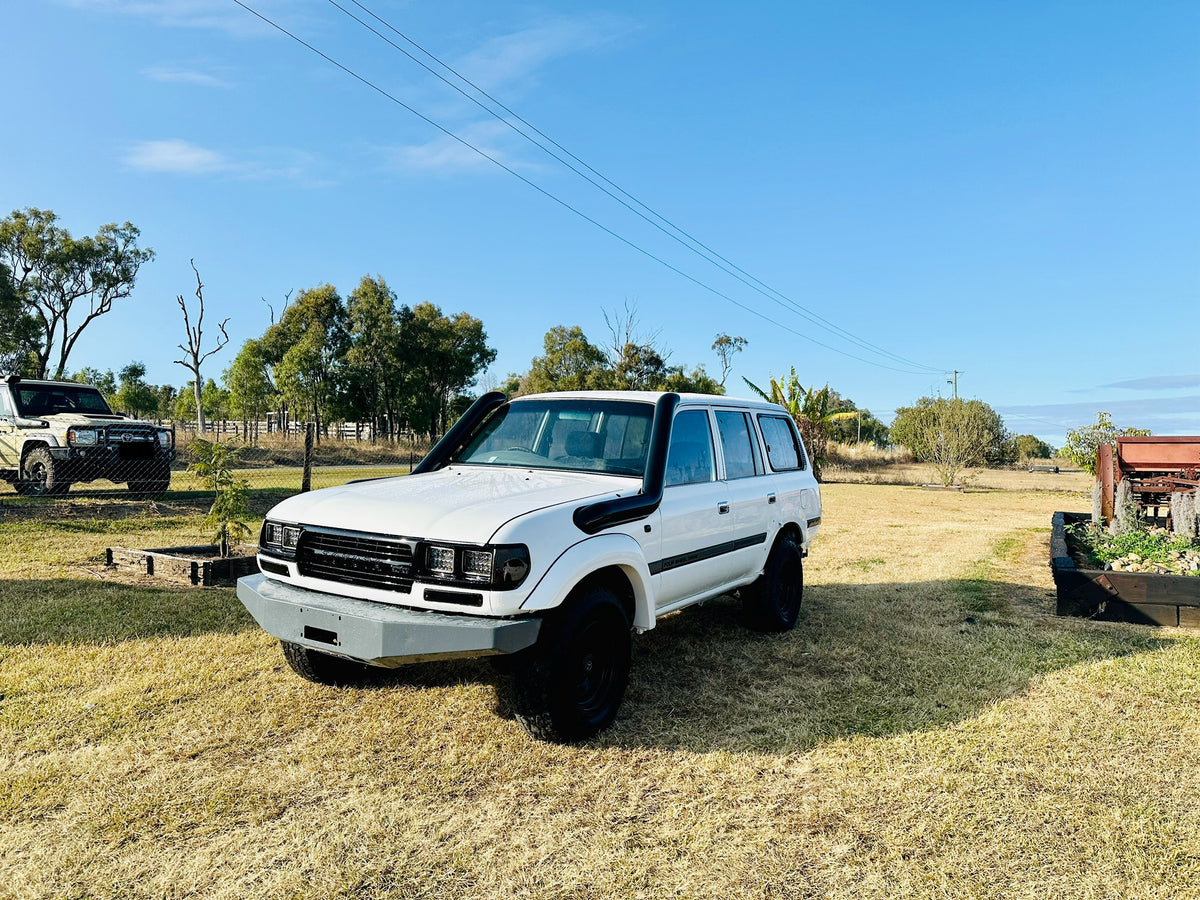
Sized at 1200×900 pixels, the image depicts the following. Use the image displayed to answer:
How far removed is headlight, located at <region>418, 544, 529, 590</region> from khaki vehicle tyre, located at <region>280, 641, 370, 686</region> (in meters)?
1.51

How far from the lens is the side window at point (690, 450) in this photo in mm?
4797

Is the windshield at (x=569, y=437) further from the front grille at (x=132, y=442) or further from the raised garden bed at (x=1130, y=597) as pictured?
the front grille at (x=132, y=442)

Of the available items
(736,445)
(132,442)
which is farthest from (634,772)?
(132,442)

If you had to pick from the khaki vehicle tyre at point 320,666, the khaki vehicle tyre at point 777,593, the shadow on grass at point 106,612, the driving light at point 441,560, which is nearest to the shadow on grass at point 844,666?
the khaki vehicle tyre at point 777,593

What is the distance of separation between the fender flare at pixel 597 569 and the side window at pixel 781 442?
2.35 meters

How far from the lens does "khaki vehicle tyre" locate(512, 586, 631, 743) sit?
143 inches

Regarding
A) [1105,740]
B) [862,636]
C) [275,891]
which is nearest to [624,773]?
[275,891]

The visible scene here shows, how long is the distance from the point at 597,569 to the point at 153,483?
12399 millimetres

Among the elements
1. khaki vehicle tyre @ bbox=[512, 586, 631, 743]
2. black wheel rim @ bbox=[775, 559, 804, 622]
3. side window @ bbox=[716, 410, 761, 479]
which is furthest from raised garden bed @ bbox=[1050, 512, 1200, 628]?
khaki vehicle tyre @ bbox=[512, 586, 631, 743]

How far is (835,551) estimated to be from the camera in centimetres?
1087

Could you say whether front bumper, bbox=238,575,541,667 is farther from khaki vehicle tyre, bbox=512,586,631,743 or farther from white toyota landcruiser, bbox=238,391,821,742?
khaki vehicle tyre, bbox=512,586,631,743

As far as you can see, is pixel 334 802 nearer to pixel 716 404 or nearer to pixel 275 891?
pixel 275 891

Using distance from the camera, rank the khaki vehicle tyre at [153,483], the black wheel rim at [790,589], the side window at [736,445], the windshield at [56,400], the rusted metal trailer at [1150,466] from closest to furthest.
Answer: the side window at [736,445] → the black wheel rim at [790,589] → the rusted metal trailer at [1150,466] → the windshield at [56,400] → the khaki vehicle tyre at [153,483]

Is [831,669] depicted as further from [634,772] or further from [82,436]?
[82,436]
